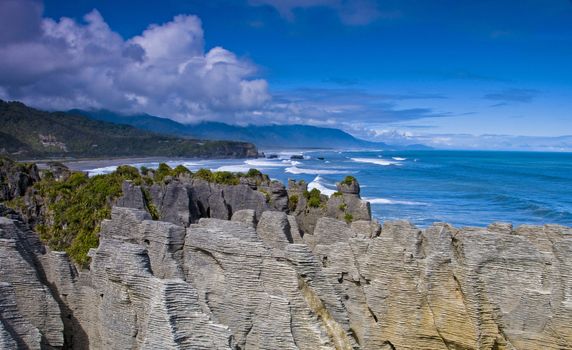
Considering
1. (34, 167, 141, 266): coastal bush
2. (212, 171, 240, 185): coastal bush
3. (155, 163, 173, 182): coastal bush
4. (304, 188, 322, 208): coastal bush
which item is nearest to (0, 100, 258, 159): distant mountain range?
(155, 163, 173, 182): coastal bush

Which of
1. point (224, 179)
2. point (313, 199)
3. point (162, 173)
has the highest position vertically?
point (162, 173)

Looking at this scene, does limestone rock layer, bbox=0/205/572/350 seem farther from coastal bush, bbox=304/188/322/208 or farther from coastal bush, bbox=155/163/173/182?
coastal bush, bbox=155/163/173/182

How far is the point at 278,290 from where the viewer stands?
8.48 metres

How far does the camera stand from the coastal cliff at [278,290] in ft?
26.2

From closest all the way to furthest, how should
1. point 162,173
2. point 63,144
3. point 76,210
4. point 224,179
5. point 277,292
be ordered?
point 277,292 < point 76,210 < point 224,179 < point 162,173 < point 63,144

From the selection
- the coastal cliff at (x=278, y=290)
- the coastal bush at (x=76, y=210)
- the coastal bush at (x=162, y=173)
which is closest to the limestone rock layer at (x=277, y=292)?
the coastal cliff at (x=278, y=290)

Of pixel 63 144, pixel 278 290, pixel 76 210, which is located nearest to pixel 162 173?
pixel 76 210

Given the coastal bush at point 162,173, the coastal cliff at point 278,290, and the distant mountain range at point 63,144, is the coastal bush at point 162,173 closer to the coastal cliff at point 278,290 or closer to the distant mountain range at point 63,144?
the coastal cliff at point 278,290

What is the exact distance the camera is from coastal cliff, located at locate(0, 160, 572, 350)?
26.2 feet

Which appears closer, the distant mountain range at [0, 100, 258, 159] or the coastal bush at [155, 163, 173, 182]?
the coastal bush at [155, 163, 173, 182]

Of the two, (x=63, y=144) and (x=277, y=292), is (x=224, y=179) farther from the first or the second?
(x=63, y=144)

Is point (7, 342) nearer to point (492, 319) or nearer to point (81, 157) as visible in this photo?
point (492, 319)

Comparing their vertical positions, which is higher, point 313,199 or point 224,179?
point 224,179

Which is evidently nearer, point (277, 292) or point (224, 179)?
point (277, 292)
